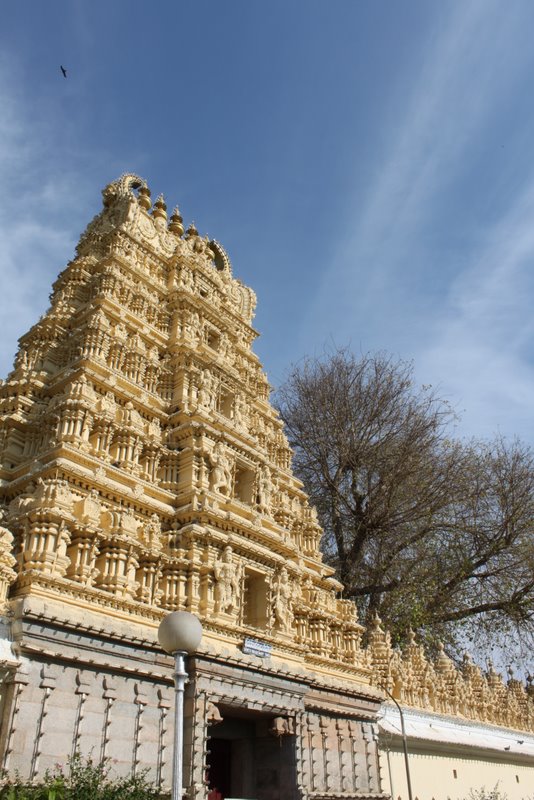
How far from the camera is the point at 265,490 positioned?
58.4 ft

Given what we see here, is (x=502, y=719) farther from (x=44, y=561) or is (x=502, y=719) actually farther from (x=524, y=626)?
(x=44, y=561)

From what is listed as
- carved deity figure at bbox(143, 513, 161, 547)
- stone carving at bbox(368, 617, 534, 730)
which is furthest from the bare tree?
carved deity figure at bbox(143, 513, 161, 547)

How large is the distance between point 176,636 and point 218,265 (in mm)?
20451

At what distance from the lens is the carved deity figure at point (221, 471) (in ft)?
52.6

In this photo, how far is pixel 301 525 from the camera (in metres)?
20.0

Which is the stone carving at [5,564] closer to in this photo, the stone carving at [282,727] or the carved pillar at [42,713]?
the carved pillar at [42,713]

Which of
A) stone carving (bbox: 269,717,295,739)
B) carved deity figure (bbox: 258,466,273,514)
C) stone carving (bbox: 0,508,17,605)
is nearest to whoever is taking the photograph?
stone carving (bbox: 0,508,17,605)

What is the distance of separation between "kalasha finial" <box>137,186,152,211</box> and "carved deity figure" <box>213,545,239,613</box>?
1417 centimetres

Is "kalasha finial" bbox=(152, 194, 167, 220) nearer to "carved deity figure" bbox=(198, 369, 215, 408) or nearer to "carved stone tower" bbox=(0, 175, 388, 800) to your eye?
"carved stone tower" bbox=(0, 175, 388, 800)

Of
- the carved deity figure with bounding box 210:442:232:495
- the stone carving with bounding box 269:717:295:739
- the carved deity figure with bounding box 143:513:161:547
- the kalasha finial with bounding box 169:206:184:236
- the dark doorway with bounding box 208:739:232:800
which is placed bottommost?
the dark doorway with bounding box 208:739:232:800

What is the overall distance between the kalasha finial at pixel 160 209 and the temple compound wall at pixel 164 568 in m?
1.89

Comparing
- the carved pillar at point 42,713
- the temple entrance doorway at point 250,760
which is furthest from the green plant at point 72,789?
the temple entrance doorway at point 250,760

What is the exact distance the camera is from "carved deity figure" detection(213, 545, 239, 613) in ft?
45.8

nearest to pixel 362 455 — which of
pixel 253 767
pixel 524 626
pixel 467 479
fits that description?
pixel 467 479
